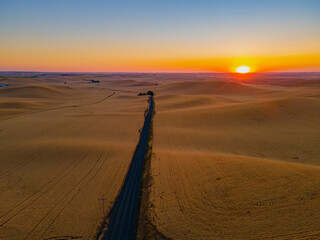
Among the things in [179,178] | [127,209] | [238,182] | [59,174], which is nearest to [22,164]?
[59,174]

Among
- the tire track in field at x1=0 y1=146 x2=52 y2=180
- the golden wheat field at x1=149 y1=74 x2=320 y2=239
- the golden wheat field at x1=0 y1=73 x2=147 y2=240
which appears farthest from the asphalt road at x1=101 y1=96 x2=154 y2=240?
the tire track in field at x1=0 y1=146 x2=52 y2=180

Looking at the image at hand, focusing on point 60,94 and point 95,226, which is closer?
point 95,226

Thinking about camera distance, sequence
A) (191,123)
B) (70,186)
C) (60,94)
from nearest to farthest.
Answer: (70,186) < (191,123) < (60,94)

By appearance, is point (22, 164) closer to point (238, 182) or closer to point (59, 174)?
point (59, 174)

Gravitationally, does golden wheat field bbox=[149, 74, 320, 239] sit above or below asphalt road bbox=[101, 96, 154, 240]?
above

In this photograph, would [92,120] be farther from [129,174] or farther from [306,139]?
[306,139]

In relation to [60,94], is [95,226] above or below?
below

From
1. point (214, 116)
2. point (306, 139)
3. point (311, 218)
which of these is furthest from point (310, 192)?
point (214, 116)

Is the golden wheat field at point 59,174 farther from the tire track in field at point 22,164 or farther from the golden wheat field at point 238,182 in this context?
the golden wheat field at point 238,182

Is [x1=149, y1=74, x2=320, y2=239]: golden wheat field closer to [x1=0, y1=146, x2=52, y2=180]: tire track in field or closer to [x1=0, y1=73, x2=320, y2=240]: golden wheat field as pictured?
[x1=0, y1=73, x2=320, y2=240]: golden wheat field

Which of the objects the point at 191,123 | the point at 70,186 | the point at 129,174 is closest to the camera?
the point at 70,186
